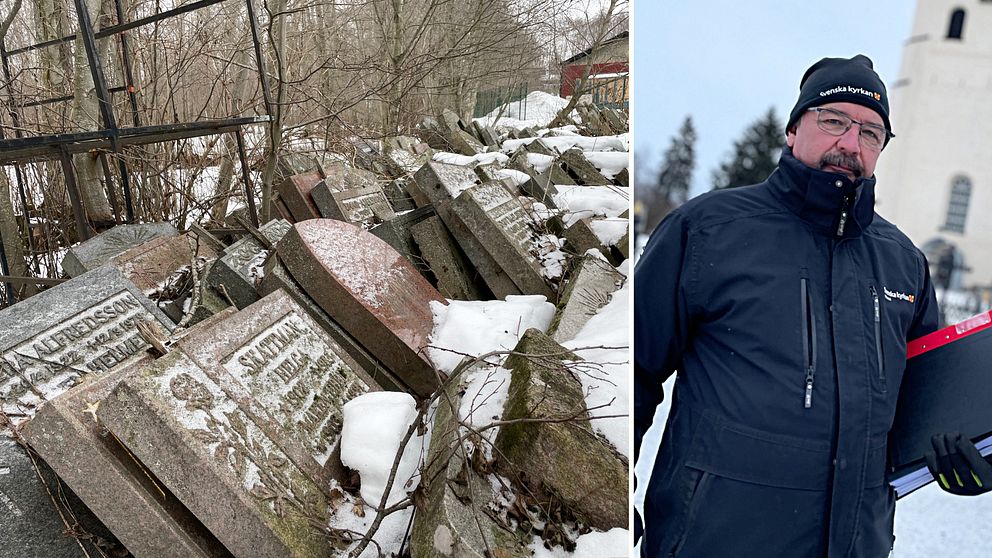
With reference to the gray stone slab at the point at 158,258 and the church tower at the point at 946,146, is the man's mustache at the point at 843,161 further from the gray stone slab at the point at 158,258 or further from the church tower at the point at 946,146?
the gray stone slab at the point at 158,258

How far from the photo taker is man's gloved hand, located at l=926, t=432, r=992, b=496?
150 centimetres

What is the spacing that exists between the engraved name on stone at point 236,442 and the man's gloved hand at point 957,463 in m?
1.74

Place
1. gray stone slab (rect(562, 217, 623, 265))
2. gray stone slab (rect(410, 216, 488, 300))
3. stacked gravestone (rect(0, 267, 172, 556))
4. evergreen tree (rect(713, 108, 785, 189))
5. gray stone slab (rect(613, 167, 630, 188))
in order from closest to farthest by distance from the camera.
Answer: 1. stacked gravestone (rect(0, 267, 172, 556))
2. gray stone slab (rect(410, 216, 488, 300))
3. gray stone slab (rect(562, 217, 623, 265))
4. evergreen tree (rect(713, 108, 785, 189))
5. gray stone slab (rect(613, 167, 630, 188))

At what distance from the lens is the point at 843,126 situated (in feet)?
5.21

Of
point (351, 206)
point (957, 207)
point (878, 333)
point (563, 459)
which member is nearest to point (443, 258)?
point (351, 206)

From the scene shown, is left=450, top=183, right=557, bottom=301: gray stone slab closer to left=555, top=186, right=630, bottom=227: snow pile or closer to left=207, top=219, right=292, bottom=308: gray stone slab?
left=555, top=186, right=630, bottom=227: snow pile

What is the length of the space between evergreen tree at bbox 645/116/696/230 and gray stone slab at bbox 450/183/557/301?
94 centimetres

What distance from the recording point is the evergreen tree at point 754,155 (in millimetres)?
5211

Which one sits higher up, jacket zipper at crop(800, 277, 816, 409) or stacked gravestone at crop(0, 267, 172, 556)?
jacket zipper at crop(800, 277, 816, 409)

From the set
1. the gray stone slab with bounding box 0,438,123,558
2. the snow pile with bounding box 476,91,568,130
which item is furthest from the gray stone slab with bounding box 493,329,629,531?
the snow pile with bounding box 476,91,568,130

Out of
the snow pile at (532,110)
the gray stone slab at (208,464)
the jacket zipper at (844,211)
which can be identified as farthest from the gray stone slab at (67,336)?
the snow pile at (532,110)

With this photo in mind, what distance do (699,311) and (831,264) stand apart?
0.97 ft

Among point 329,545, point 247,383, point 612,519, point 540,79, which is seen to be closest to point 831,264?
point 612,519

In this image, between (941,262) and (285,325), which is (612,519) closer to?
(285,325)
